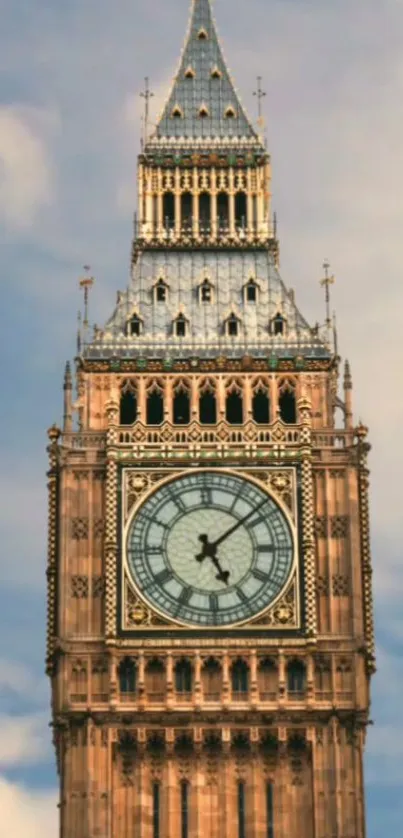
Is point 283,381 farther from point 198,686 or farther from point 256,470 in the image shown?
point 198,686

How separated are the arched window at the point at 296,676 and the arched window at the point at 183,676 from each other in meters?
1.86

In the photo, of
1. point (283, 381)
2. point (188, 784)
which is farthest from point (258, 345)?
point (188, 784)

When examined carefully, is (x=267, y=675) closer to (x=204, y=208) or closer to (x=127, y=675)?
(x=127, y=675)

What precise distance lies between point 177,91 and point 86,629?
1405 centimetres

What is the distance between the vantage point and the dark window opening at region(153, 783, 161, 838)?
61.9 meters

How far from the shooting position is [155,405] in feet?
217

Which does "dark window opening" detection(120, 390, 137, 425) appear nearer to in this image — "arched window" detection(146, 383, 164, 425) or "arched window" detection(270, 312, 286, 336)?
"arched window" detection(146, 383, 164, 425)

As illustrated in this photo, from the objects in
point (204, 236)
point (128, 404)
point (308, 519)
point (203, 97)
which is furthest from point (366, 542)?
point (203, 97)

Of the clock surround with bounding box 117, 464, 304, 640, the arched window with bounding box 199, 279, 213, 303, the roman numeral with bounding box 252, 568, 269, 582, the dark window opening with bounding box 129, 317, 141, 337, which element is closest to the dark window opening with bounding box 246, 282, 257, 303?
the arched window with bounding box 199, 279, 213, 303

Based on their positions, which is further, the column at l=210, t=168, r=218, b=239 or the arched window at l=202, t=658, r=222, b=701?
the column at l=210, t=168, r=218, b=239

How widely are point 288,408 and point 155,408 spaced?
264 centimetres

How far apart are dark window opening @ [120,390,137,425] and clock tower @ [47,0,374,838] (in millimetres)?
28

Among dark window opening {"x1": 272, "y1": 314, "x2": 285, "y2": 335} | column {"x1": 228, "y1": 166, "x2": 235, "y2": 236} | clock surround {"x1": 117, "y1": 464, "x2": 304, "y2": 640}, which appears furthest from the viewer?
column {"x1": 228, "y1": 166, "x2": 235, "y2": 236}

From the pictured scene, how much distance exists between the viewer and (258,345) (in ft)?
220
